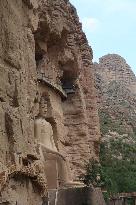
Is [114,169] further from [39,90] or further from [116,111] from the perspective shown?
[116,111]

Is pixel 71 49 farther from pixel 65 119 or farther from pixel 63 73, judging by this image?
pixel 65 119

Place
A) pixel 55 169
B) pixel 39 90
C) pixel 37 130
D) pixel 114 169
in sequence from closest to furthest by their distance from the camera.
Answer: pixel 55 169 → pixel 37 130 → pixel 39 90 → pixel 114 169

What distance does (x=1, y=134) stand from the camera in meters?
7.31

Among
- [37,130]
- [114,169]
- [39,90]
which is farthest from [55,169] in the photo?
[114,169]

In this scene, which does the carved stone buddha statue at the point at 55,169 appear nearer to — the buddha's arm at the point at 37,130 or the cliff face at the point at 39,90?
the cliff face at the point at 39,90

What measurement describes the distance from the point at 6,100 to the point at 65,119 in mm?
12660

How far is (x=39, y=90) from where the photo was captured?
18.0 meters

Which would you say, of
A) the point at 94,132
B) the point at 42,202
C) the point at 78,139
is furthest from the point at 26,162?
the point at 94,132

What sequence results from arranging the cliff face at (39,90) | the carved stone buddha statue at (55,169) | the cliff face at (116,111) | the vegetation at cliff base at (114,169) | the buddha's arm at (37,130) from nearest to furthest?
the cliff face at (39,90)
the carved stone buddha statue at (55,169)
the buddha's arm at (37,130)
the vegetation at cliff base at (114,169)
the cliff face at (116,111)

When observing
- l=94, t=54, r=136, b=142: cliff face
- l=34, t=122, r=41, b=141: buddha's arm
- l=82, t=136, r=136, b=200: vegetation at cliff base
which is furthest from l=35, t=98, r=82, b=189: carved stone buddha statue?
l=94, t=54, r=136, b=142: cliff face

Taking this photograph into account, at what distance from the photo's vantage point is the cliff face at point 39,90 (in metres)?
7.58

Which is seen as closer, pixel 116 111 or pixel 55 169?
pixel 55 169

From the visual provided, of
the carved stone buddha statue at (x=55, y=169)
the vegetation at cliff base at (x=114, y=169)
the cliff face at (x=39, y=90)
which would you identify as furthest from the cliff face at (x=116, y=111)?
the carved stone buddha statue at (x=55, y=169)

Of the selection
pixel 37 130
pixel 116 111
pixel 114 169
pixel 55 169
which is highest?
pixel 116 111
